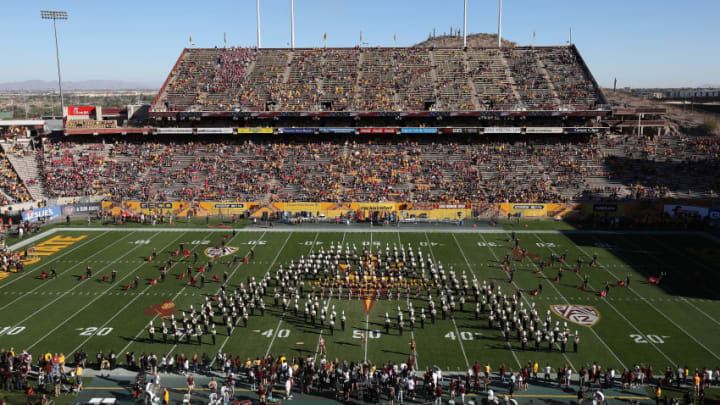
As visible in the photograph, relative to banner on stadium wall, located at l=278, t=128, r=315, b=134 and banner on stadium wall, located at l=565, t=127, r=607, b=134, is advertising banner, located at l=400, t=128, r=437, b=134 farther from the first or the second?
banner on stadium wall, located at l=565, t=127, r=607, b=134

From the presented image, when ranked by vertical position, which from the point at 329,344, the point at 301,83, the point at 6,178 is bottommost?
the point at 329,344

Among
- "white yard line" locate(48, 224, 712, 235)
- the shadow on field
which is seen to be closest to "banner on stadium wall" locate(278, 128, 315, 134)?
"white yard line" locate(48, 224, 712, 235)

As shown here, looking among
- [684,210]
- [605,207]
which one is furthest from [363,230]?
[684,210]

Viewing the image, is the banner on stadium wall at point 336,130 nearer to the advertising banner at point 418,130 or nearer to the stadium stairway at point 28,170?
the advertising banner at point 418,130

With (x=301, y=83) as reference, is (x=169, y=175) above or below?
below

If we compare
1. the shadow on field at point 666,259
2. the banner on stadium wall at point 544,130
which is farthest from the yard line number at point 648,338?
the banner on stadium wall at point 544,130

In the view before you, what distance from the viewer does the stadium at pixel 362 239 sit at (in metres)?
18.2

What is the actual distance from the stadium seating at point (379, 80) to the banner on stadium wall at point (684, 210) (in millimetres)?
16922

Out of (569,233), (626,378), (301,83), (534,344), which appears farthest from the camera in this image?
(301,83)

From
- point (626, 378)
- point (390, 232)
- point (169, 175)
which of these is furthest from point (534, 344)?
point (169, 175)

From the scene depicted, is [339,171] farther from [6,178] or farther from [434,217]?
[6,178]

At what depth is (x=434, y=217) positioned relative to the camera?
40844 millimetres

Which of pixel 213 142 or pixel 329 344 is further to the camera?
pixel 213 142

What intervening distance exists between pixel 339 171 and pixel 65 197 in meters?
23.9
